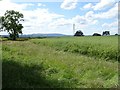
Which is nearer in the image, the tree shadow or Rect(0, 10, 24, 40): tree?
the tree shadow

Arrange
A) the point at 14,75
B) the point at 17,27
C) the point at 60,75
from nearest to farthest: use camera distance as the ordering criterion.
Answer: the point at 14,75 → the point at 60,75 → the point at 17,27

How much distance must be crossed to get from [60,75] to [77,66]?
2.89 meters

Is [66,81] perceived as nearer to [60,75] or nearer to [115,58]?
[60,75]

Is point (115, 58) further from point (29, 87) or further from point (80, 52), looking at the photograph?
point (29, 87)

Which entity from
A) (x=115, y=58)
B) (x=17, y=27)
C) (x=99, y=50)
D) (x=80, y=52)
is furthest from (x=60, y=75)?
(x=17, y=27)

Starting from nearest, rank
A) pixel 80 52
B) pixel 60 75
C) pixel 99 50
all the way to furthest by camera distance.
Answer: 1. pixel 60 75
2. pixel 99 50
3. pixel 80 52

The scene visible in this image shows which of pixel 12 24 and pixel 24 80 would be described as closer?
pixel 24 80

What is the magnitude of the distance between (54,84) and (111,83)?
2366 millimetres

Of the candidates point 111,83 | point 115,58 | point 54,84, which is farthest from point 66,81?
point 115,58

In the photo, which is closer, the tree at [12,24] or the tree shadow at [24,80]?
the tree shadow at [24,80]

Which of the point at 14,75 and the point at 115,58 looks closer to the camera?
the point at 14,75

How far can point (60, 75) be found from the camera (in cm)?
1388

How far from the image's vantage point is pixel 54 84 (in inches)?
455

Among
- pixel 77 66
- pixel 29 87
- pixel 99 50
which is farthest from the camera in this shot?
pixel 99 50
